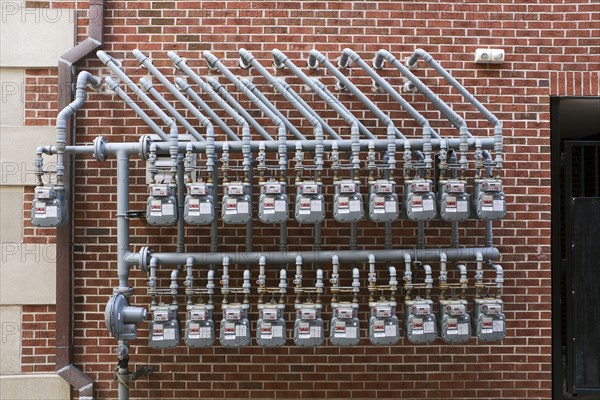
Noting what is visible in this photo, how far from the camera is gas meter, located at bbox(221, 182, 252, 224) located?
13.6 feet

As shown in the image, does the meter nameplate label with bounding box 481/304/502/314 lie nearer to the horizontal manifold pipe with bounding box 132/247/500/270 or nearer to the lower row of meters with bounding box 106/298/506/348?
the lower row of meters with bounding box 106/298/506/348

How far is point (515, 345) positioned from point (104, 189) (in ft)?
13.2

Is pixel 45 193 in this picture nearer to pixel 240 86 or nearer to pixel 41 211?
pixel 41 211

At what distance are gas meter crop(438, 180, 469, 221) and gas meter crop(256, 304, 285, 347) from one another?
1525 mm

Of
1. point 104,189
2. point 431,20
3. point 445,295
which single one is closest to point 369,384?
point 445,295

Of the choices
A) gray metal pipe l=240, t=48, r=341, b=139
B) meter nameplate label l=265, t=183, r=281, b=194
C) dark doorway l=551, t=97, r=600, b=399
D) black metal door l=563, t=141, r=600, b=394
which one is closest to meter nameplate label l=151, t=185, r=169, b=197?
meter nameplate label l=265, t=183, r=281, b=194

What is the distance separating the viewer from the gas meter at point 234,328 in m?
4.18

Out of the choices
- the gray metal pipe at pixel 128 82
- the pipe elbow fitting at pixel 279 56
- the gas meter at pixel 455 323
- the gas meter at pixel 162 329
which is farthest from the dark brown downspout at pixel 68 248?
the gas meter at pixel 455 323

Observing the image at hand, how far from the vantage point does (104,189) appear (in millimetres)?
4777

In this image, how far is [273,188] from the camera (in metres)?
4.12

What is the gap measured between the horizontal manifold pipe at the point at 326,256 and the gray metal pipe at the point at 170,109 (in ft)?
3.38

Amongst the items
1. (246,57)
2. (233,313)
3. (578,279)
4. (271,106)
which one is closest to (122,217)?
(233,313)

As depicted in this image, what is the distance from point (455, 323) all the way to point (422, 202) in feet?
3.31

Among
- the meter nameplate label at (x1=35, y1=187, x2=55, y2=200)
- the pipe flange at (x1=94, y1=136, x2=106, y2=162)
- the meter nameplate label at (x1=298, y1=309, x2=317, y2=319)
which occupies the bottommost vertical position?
the meter nameplate label at (x1=298, y1=309, x2=317, y2=319)
